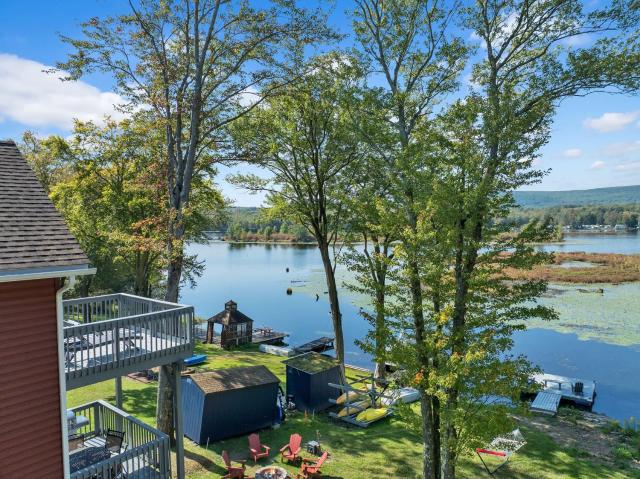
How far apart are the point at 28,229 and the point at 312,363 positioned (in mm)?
13835

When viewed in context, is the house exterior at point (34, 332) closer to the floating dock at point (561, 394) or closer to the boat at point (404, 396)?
the boat at point (404, 396)

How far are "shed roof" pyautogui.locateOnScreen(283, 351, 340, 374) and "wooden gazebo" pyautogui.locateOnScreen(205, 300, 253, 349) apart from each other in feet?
44.7

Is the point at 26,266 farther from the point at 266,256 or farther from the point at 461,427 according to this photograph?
the point at 266,256

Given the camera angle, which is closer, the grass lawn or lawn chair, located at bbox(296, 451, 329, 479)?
lawn chair, located at bbox(296, 451, 329, 479)

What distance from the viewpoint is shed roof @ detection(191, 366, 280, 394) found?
48.7ft

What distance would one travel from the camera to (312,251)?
11881 centimetres

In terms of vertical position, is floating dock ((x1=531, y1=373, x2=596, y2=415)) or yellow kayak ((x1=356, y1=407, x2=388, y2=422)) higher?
yellow kayak ((x1=356, y1=407, x2=388, y2=422))

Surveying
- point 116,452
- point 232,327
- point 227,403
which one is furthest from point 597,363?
point 116,452

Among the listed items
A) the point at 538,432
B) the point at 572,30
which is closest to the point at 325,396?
the point at 538,432

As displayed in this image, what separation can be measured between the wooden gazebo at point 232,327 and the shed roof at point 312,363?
1362 cm

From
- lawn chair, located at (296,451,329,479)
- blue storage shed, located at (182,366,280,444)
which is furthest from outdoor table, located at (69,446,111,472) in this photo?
lawn chair, located at (296,451,329,479)

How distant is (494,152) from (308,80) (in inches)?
344

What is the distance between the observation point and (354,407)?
58.9ft

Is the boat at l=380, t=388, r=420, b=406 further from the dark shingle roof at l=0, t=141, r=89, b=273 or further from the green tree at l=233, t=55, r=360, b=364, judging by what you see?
the dark shingle roof at l=0, t=141, r=89, b=273
